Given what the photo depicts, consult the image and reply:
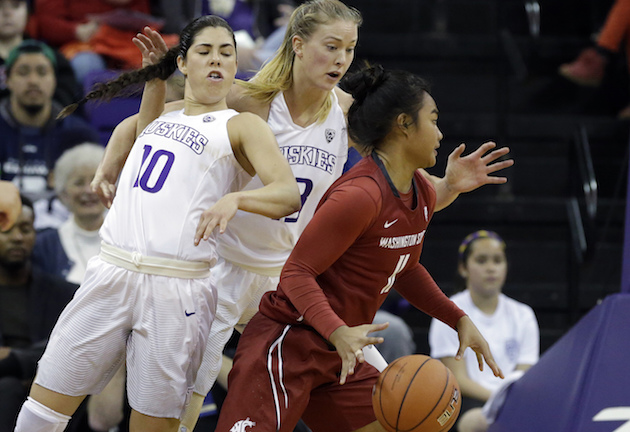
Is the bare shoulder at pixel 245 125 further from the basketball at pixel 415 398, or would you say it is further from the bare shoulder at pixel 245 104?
the basketball at pixel 415 398

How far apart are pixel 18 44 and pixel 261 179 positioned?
13.2 ft

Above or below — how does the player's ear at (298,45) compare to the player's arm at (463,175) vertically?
above

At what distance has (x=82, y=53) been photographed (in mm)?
6879

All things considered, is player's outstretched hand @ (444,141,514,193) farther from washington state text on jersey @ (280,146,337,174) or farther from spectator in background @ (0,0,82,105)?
spectator in background @ (0,0,82,105)

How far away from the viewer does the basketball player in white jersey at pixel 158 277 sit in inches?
127

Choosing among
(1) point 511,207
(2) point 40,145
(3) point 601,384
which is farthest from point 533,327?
(2) point 40,145

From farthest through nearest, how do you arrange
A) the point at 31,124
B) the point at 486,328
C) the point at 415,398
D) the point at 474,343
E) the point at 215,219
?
the point at 31,124 → the point at 486,328 → the point at 474,343 → the point at 415,398 → the point at 215,219

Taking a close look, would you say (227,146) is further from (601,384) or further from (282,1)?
(282,1)

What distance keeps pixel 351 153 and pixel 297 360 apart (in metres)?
1.32

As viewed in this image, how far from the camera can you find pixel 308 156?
3.68m

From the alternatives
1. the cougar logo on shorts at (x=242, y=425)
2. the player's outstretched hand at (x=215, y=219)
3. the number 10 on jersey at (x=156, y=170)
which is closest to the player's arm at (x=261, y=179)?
the player's outstretched hand at (x=215, y=219)

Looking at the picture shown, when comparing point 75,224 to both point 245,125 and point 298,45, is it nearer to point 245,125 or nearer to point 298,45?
point 298,45

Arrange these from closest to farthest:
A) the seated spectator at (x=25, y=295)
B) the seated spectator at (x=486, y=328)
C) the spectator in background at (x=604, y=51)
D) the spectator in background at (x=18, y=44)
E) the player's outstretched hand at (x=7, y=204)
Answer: the player's outstretched hand at (x=7, y=204)
the seated spectator at (x=25, y=295)
the seated spectator at (x=486, y=328)
the spectator in background at (x=18, y=44)
the spectator in background at (x=604, y=51)

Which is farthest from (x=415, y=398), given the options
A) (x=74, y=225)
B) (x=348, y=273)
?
(x=74, y=225)
